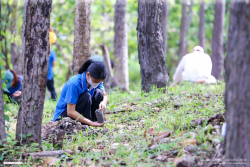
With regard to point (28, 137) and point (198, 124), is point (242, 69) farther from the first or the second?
point (28, 137)

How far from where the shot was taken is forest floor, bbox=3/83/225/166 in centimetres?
334

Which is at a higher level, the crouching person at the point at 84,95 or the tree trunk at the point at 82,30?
the tree trunk at the point at 82,30

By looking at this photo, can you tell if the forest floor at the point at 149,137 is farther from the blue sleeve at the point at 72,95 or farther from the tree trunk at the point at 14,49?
the tree trunk at the point at 14,49

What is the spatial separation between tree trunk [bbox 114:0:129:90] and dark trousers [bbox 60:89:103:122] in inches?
136

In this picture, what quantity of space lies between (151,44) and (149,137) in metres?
2.62

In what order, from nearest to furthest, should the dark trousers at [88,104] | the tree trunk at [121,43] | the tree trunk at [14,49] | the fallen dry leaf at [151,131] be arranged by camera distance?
1. the fallen dry leaf at [151,131]
2. the dark trousers at [88,104]
3. the tree trunk at [121,43]
4. the tree trunk at [14,49]

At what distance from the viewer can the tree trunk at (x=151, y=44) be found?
237 inches

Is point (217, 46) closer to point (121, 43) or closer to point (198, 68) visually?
point (121, 43)

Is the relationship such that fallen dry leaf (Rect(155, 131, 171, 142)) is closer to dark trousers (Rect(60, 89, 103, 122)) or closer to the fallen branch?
the fallen branch

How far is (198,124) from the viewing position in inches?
155

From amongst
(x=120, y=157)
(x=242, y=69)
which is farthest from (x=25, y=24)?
(x=242, y=69)

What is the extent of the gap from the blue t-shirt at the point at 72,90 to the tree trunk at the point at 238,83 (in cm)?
249

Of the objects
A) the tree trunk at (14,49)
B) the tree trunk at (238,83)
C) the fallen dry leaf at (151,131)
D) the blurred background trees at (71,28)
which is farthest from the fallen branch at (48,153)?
the tree trunk at (14,49)

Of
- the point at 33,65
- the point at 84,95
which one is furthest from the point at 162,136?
the point at 33,65
